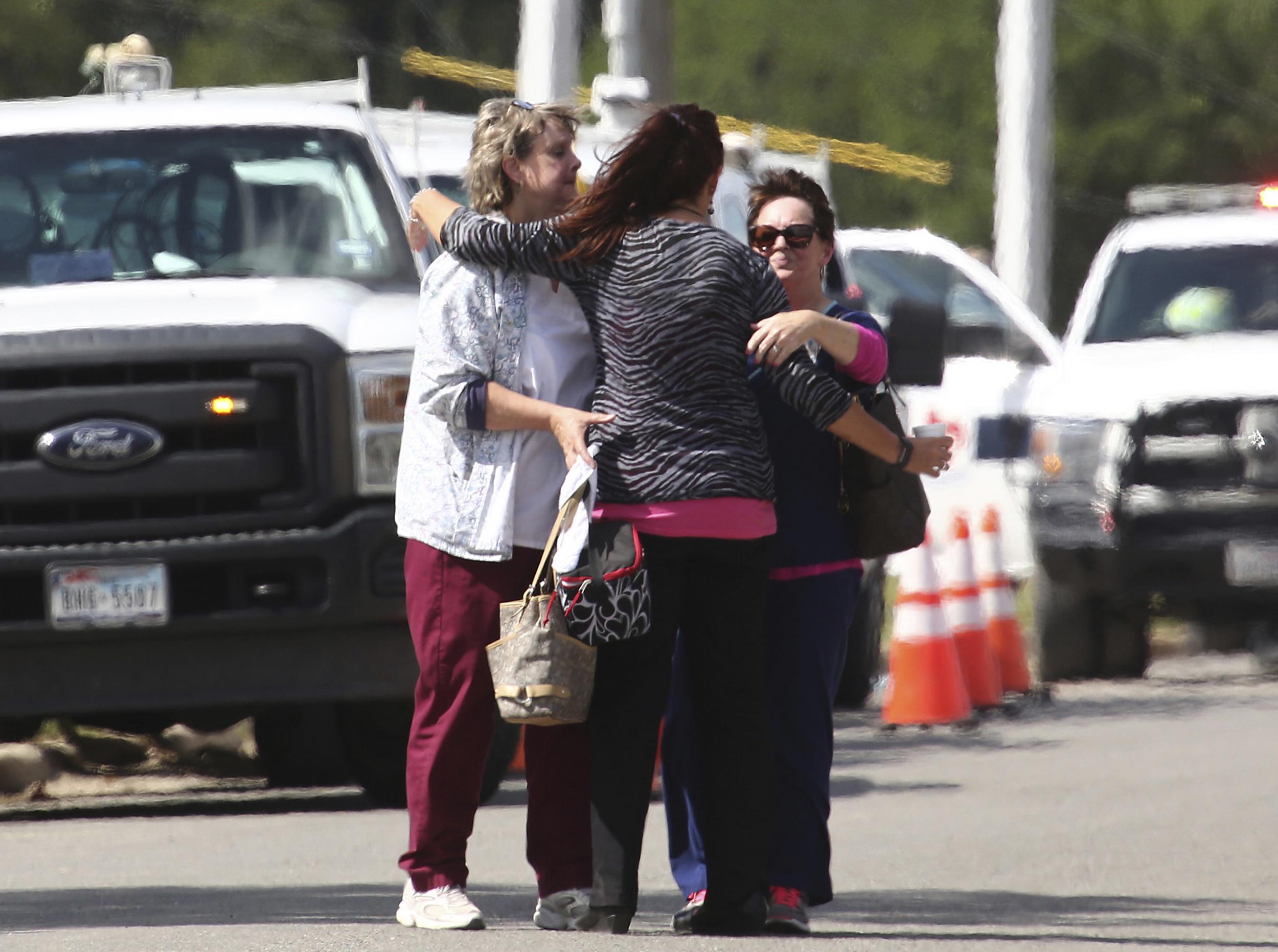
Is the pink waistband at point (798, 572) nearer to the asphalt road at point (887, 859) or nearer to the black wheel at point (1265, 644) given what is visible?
the asphalt road at point (887, 859)

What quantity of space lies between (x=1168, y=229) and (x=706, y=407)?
8255 millimetres

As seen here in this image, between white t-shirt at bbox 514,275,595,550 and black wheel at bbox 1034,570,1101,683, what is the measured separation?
7166 millimetres

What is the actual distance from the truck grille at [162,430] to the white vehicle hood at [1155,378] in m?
5.45

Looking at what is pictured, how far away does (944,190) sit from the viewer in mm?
46500

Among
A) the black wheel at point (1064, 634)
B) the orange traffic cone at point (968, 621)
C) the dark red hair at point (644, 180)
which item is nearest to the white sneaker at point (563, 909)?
the dark red hair at point (644, 180)

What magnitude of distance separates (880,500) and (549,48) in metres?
7.35

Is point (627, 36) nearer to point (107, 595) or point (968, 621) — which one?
point (968, 621)

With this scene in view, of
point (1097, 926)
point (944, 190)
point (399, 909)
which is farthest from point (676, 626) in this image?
point (944, 190)

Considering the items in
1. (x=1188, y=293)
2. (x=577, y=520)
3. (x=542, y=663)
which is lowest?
(x=542, y=663)

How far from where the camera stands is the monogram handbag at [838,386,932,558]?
242 inches

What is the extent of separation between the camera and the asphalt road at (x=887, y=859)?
611 cm

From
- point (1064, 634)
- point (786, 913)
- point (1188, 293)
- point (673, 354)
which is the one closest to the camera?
point (673, 354)

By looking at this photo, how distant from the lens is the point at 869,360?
6.09 m

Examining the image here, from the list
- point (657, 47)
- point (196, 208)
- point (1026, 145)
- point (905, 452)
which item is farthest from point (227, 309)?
point (1026, 145)
